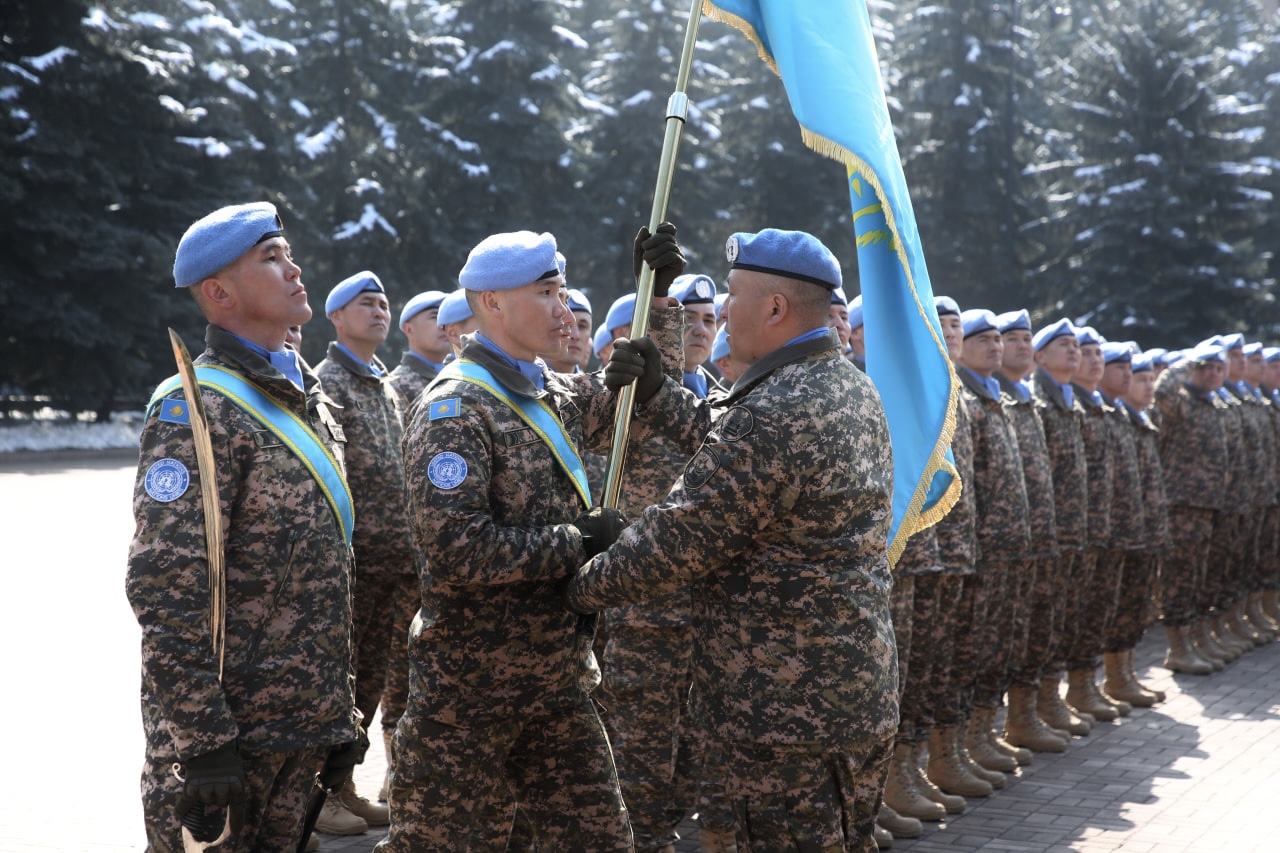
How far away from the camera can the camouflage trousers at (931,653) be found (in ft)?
22.1

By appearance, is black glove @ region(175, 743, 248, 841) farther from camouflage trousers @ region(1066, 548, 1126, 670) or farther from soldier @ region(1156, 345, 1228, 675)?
soldier @ region(1156, 345, 1228, 675)

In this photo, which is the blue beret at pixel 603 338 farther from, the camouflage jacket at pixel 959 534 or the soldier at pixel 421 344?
the camouflage jacket at pixel 959 534

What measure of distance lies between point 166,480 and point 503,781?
1.44m

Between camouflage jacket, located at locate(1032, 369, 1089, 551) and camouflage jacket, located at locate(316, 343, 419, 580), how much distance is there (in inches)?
166

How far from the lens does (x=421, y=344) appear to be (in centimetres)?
760

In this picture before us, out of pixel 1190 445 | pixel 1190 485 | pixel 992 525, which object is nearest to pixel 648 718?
pixel 992 525

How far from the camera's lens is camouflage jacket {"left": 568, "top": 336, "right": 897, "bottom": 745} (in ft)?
11.9

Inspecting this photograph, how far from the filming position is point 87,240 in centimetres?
2556

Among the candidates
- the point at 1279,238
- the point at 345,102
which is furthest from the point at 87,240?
the point at 1279,238

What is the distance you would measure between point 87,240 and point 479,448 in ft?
79.9

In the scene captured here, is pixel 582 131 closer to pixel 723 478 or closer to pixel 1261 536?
pixel 1261 536

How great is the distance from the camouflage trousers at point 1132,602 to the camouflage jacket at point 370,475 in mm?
5512

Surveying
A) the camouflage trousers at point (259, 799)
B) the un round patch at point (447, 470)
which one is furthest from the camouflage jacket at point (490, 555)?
the camouflage trousers at point (259, 799)

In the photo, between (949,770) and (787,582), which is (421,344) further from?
(787,582)
